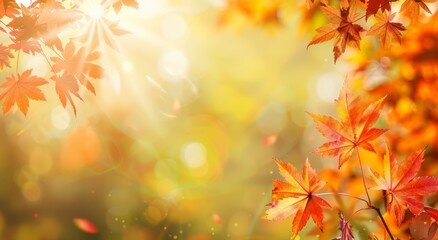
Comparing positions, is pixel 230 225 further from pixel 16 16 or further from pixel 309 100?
pixel 16 16

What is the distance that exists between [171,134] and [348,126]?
16.7ft

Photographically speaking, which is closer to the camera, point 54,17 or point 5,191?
point 54,17

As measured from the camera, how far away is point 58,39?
126 cm

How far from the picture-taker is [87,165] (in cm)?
615

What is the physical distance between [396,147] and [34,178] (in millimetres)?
4496

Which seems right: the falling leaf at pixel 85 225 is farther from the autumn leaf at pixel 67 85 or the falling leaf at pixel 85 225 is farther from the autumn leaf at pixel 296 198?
the autumn leaf at pixel 296 198

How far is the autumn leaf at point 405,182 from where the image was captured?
3.17 ft

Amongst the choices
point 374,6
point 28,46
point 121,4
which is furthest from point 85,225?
point 374,6

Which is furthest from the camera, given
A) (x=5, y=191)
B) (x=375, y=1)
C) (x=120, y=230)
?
(x=5, y=191)

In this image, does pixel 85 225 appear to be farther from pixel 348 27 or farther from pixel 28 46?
pixel 348 27

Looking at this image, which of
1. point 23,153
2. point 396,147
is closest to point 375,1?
point 396,147

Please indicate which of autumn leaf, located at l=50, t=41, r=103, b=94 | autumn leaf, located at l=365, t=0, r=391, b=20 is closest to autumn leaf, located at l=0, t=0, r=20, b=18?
autumn leaf, located at l=50, t=41, r=103, b=94

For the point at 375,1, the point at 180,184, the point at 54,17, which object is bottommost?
the point at 375,1

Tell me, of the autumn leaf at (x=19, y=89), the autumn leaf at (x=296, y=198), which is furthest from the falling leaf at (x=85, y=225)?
the autumn leaf at (x=296, y=198)
